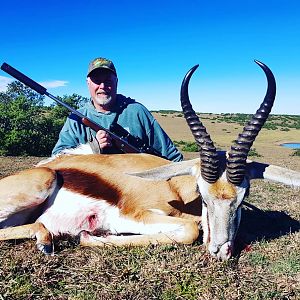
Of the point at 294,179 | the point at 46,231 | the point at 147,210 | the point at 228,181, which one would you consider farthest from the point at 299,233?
the point at 46,231

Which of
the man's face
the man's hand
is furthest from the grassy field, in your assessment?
the man's face

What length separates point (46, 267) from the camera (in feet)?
12.1

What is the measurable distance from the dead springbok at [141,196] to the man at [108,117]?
1787 mm

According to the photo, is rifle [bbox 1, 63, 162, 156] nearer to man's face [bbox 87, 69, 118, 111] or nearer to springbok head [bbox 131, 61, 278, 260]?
man's face [bbox 87, 69, 118, 111]

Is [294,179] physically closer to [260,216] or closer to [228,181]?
[228,181]

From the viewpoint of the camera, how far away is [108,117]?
7.16m

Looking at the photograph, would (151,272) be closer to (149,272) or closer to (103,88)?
(149,272)

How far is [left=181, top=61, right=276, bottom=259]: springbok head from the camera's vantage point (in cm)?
395

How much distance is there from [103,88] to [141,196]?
291 cm

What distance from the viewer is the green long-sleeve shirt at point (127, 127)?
281 inches

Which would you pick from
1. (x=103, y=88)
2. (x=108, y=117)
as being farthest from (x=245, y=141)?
(x=103, y=88)

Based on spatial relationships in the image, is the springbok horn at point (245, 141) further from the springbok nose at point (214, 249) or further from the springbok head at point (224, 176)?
the springbok nose at point (214, 249)

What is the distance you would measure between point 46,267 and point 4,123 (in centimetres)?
2255

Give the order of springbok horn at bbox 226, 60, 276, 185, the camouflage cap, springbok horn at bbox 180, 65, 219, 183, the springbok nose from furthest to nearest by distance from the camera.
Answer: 1. the camouflage cap
2. springbok horn at bbox 180, 65, 219, 183
3. springbok horn at bbox 226, 60, 276, 185
4. the springbok nose
